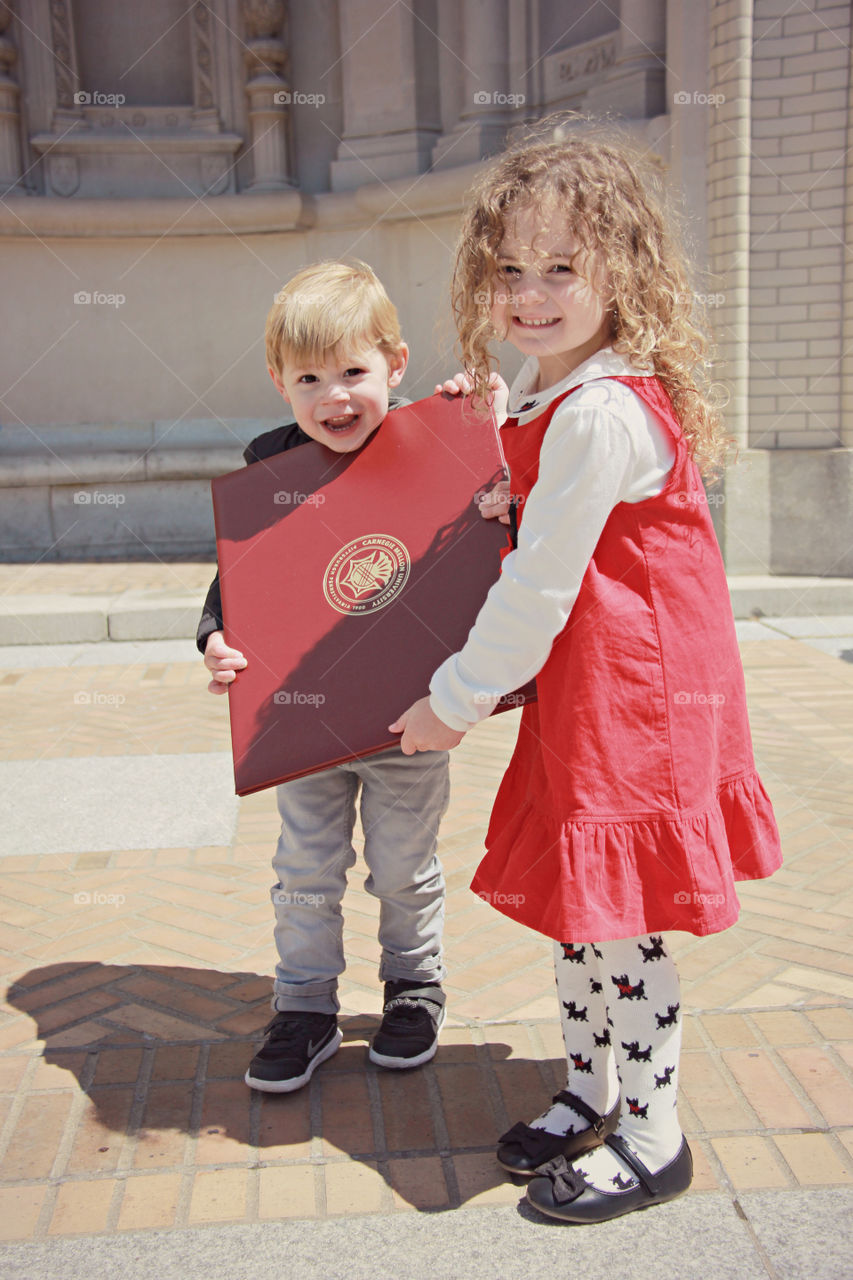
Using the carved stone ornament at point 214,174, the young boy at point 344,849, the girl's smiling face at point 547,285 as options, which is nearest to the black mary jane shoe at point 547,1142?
the young boy at point 344,849

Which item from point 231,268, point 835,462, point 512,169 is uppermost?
point 231,268

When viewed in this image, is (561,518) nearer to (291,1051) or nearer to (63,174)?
(291,1051)

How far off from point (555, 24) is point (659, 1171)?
337 inches

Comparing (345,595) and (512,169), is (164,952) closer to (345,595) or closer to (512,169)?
(345,595)

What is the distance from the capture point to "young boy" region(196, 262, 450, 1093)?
6.78 feet

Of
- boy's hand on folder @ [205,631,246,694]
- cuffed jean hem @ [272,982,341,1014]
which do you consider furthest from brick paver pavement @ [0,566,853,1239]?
boy's hand on folder @ [205,631,246,694]

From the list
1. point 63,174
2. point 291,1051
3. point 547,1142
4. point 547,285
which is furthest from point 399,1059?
point 63,174

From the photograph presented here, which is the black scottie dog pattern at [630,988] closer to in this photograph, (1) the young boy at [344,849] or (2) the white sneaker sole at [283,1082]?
(1) the young boy at [344,849]

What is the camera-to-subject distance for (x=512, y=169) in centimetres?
176

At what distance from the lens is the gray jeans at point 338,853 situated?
2.24 meters

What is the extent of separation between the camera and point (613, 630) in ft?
5.65

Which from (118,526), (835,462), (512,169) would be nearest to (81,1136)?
(512,169)

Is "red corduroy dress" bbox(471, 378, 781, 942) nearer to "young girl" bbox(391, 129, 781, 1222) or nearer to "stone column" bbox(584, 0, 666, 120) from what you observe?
"young girl" bbox(391, 129, 781, 1222)

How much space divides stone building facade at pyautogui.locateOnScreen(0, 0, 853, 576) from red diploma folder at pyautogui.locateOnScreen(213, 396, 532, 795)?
6.14 m
